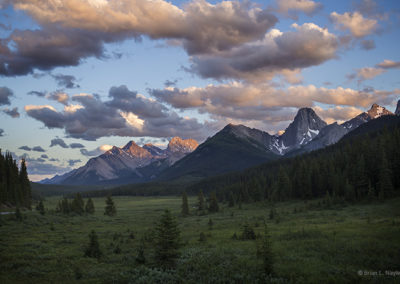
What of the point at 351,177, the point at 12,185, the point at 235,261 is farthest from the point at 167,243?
the point at 12,185

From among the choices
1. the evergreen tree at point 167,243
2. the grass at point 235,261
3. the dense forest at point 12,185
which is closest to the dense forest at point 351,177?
the grass at point 235,261

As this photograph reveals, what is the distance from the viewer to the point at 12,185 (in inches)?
3344

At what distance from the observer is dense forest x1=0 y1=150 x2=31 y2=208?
263ft

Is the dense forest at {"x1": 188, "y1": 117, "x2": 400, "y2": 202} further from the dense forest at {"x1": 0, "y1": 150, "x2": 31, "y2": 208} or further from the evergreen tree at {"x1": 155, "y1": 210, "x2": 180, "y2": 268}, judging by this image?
the dense forest at {"x1": 0, "y1": 150, "x2": 31, "y2": 208}

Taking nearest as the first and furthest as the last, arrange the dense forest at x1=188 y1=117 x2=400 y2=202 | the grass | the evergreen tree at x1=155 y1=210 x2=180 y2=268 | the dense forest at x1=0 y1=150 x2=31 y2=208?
the grass
the evergreen tree at x1=155 y1=210 x2=180 y2=268
the dense forest at x1=188 y1=117 x2=400 y2=202
the dense forest at x1=0 y1=150 x2=31 y2=208

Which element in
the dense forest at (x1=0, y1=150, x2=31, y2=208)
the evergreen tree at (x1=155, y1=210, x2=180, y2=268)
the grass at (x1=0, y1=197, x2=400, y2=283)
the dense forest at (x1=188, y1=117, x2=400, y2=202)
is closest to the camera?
the grass at (x1=0, y1=197, x2=400, y2=283)

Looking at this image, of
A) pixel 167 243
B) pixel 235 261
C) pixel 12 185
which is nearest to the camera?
pixel 167 243

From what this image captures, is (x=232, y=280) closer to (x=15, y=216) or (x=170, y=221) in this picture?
(x=170, y=221)

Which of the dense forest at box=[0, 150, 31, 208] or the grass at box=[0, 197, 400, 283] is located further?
the dense forest at box=[0, 150, 31, 208]

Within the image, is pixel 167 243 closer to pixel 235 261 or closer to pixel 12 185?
pixel 235 261

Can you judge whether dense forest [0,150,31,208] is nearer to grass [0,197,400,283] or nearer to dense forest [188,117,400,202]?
grass [0,197,400,283]

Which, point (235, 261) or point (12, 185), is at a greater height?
point (12, 185)

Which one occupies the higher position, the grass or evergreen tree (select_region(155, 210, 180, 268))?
evergreen tree (select_region(155, 210, 180, 268))

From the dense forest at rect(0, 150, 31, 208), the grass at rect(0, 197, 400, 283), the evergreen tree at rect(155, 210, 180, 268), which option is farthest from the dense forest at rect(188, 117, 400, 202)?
the dense forest at rect(0, 150, 31, 208)
